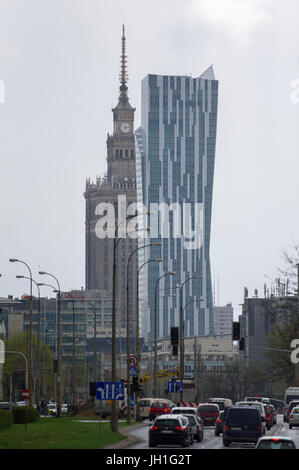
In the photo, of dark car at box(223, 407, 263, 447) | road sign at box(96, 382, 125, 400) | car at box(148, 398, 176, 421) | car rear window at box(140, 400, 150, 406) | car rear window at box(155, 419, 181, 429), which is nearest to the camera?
car rear window at box(155, 419, 181, 429)

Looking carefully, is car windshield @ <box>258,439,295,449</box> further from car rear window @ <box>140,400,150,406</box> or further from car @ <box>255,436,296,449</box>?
car rear window @ <box>140,400,150,406</box>

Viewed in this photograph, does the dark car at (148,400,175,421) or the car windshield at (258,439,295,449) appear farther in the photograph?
the dark car at (148,400,175,421)

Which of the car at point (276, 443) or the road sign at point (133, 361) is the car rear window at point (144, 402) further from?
the car at point (276, 443)

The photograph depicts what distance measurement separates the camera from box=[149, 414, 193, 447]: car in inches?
1928

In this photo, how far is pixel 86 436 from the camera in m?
52.8

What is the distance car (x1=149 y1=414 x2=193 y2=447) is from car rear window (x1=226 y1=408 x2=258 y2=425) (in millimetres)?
1912

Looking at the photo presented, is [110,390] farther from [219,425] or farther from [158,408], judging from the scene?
[158,408]

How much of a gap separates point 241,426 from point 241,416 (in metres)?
0.51

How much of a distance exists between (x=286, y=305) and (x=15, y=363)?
6181 cm

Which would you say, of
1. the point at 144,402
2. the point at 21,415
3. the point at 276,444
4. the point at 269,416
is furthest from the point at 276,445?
the point at 144,402

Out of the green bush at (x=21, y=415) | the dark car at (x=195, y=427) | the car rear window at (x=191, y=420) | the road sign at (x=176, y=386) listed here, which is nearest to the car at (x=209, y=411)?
the green bush at (x=21, y=415)

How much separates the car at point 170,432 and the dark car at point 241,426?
1677mm

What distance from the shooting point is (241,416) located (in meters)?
51.5

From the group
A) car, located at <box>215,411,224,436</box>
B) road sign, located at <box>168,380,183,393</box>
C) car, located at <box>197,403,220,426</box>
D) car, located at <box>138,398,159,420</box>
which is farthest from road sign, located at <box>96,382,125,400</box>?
road sign, located at <box>168,380,183,393</box>
